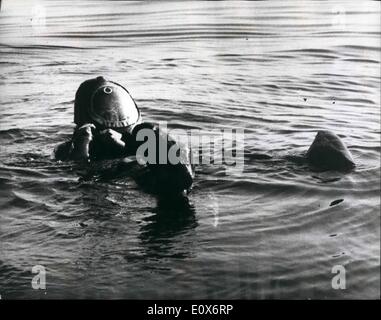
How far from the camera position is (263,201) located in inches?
241

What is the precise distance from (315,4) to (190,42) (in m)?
2.57

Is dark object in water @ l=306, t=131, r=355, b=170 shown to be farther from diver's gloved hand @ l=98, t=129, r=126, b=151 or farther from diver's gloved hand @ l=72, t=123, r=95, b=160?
diver's gloved hand @ l=72, t=123, r=95, b=160

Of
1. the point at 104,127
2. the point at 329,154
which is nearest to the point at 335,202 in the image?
the point at 329,154

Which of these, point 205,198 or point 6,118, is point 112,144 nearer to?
point 205,198

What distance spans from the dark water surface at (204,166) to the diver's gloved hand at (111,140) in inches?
19.2

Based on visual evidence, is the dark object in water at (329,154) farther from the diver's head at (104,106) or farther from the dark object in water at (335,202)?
the diver's head at (104,106)

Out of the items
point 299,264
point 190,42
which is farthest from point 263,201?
point 190,42

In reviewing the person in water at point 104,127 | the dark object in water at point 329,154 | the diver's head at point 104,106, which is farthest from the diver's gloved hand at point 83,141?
the dark object in water at point 329,154

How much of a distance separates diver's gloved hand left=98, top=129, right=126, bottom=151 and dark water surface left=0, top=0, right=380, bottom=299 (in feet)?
1.60

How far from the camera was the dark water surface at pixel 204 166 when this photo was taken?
501 centimetres

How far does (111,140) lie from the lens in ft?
22.1

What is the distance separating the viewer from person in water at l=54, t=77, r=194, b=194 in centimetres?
666

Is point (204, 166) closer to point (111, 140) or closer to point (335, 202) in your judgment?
point (111, 140)
